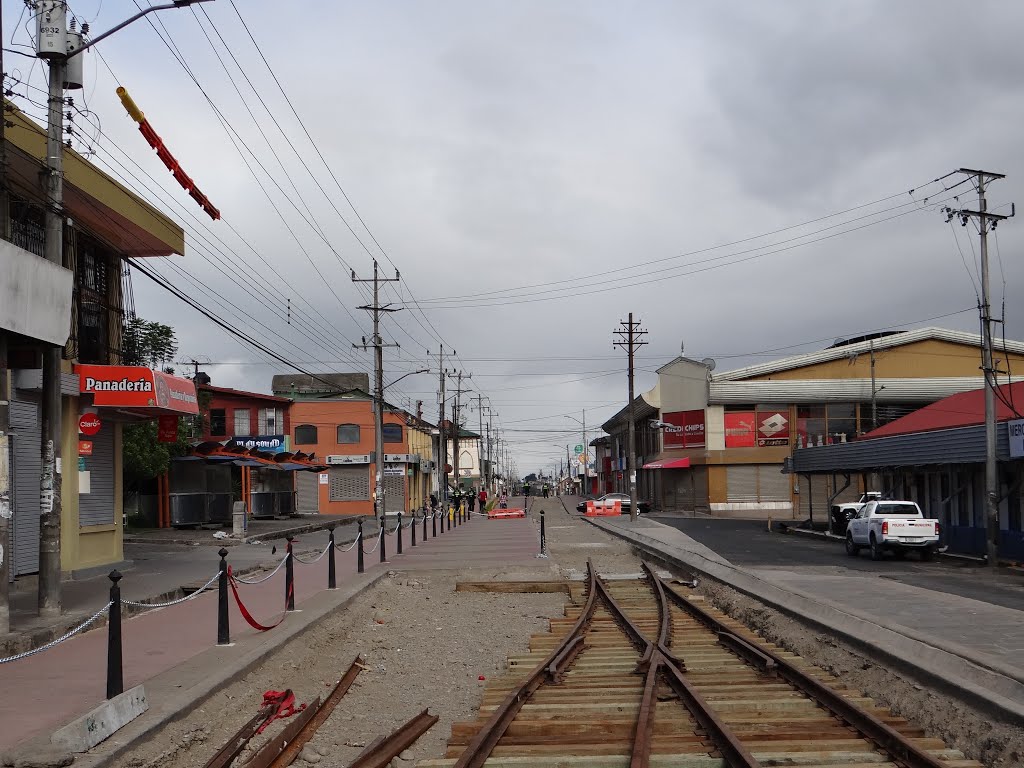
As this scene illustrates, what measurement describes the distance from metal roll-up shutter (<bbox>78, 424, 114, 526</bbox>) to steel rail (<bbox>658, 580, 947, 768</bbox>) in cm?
1332

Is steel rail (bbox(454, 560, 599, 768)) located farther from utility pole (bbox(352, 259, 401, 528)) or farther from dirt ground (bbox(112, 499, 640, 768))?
utility pole (bbox(352, 259, 401, 528))

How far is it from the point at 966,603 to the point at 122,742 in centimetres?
1353

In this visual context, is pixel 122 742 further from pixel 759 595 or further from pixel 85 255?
pixel 85 255

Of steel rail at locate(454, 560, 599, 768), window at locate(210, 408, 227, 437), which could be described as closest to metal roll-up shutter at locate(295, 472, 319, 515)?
window at locate(210, 408, 227, 437)

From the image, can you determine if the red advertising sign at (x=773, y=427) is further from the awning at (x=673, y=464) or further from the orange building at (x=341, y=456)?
the orange building at (x=341, y=456)

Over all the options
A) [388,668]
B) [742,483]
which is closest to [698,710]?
[388,668]

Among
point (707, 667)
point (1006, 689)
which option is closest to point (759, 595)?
point (707, 667)

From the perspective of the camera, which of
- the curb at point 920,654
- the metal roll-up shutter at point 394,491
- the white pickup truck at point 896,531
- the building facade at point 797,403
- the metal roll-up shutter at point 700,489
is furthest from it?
the metal roll-up shutter at point 394,491

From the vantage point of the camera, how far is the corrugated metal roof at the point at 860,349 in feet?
227

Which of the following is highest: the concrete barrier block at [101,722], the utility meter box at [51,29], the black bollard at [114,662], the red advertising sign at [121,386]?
the utility meter box at [51,29]

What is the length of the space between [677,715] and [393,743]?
7.92 feet

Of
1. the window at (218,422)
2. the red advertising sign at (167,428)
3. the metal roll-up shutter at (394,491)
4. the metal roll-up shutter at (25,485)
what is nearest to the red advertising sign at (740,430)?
the metal roll-up shutter at (394,491)

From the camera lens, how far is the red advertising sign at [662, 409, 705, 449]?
70.4 metres

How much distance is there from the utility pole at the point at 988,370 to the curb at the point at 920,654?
1187 centimetres
